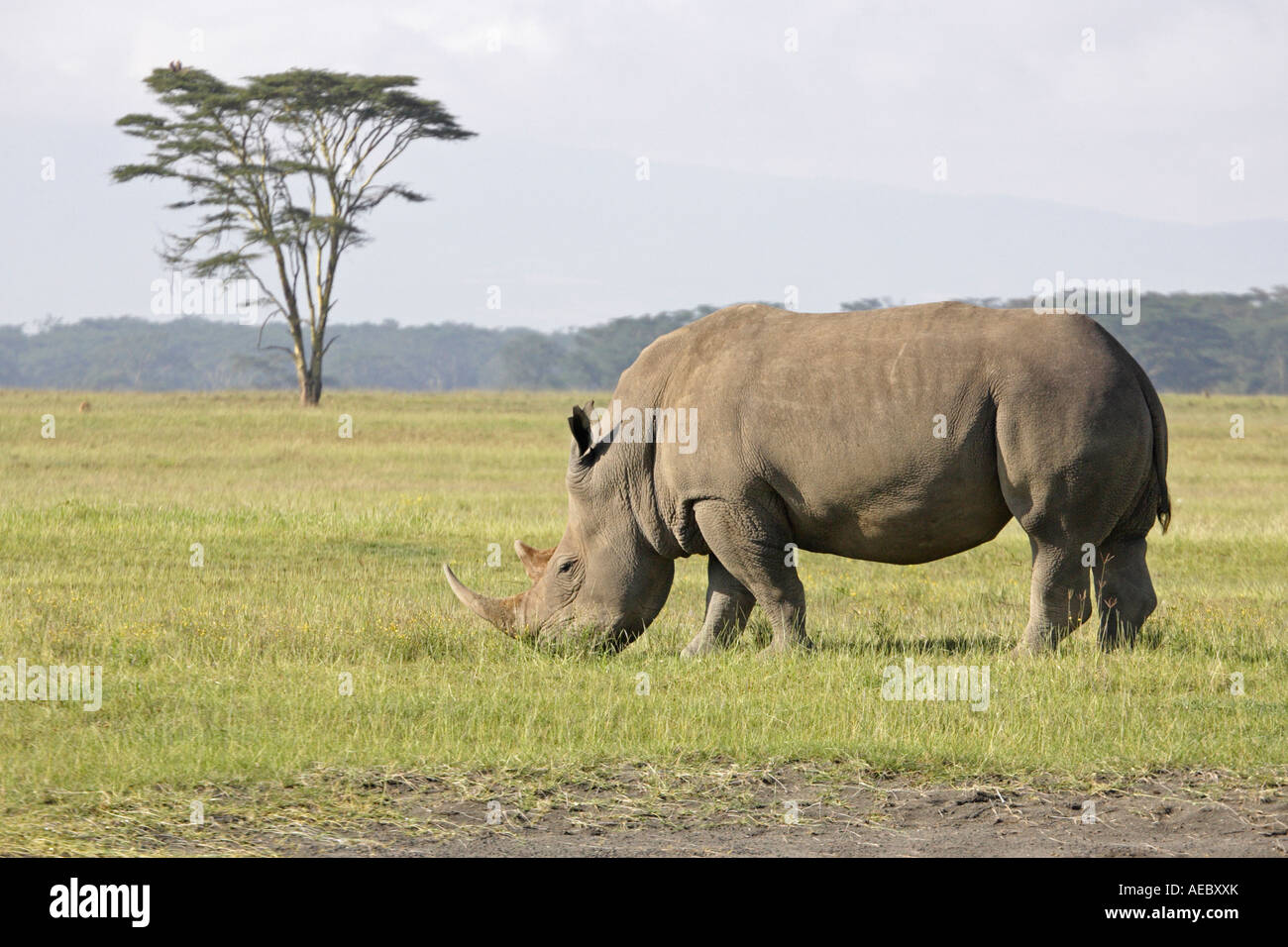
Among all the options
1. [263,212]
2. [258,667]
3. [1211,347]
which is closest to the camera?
[258,667]

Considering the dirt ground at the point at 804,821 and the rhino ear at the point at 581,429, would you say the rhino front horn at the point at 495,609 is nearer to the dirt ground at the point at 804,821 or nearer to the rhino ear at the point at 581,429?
the rhino ear at the point at 581,429

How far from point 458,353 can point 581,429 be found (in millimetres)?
172155

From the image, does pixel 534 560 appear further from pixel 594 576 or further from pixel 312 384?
pixel 312 384

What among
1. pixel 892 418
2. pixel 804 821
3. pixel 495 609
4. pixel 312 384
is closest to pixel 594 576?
pixel 495 609

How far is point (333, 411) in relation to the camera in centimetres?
3484

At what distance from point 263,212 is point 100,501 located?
26.4 metres

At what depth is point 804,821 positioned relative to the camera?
19.5 feet

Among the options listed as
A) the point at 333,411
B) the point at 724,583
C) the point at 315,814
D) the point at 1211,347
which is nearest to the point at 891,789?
the point at 315,814

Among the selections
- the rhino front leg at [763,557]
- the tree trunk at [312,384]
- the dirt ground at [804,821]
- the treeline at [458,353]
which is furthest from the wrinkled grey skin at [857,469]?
the treeline at [458,353]

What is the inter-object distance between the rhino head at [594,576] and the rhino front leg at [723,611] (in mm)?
319

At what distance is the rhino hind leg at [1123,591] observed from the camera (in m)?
8.74

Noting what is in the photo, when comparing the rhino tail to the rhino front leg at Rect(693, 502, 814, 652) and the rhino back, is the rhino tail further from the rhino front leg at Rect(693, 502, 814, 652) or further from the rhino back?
the rhino front leg at Rect(693, 502, 814, 652)

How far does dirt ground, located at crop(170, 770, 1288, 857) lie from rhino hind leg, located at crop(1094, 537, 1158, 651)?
7.70ft

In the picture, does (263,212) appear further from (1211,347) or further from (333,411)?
(1211,347)
